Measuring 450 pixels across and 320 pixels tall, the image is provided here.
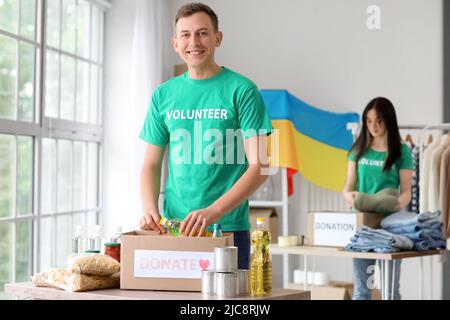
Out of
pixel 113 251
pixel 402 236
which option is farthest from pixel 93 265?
pixel 402 236

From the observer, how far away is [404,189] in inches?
158

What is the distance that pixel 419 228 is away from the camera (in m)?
3.63

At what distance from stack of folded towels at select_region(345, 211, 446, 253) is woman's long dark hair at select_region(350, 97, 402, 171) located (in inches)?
16.2

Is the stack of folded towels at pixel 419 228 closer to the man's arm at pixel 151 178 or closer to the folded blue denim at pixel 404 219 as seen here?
the folded blue denim at pixel 404 219

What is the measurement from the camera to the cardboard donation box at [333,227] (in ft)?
12.7

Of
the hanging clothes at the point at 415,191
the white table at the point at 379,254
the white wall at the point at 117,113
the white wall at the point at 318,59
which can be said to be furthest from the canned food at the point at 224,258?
the white wall at the point at 117,113

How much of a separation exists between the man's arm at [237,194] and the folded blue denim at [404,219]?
175cm

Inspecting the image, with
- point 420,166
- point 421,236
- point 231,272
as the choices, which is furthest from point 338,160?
point 231,272

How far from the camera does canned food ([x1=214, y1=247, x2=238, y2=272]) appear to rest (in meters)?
1.74

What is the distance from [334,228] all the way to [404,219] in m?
0.43

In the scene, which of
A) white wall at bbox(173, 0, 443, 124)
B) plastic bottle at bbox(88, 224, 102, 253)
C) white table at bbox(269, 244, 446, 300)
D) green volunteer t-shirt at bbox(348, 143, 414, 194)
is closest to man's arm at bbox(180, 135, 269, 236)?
plastic bottle at bbox(88, 224, 102, 253)

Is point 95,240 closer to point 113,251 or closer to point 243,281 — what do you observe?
point 113,251

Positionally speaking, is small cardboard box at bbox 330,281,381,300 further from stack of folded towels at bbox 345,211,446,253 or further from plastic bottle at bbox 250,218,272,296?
plastic bottle at bbox 250,218,272,296
